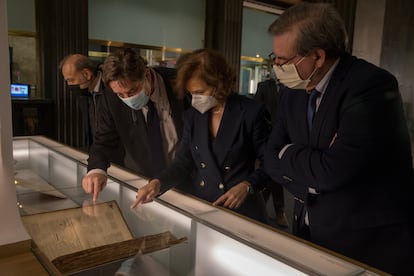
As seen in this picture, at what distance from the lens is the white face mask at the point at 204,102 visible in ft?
6.00

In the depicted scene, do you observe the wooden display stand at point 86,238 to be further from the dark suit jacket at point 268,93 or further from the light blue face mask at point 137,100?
the dark suit jacket at point 268,93

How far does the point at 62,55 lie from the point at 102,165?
171 inches

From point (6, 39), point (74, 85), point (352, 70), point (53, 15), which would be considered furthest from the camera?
point (53, 15)

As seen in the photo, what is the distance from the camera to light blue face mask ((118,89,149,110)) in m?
2.04

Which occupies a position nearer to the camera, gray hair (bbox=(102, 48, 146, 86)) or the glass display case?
the glass display case

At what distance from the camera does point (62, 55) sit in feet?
18.3

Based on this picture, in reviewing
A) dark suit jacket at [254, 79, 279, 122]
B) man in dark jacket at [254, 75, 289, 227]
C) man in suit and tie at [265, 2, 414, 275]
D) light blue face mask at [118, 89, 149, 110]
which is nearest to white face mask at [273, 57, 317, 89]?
man in suit and tie at [265, 2, 414, 275]

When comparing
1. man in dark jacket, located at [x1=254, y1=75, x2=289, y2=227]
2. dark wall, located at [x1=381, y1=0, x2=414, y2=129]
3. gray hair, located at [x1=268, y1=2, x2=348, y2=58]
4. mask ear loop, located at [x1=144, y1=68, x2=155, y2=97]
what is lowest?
man in dark jacket, located at [x1=254, y1=75, x2=289, y2=227]

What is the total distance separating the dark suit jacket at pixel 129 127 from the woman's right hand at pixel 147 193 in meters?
0.70

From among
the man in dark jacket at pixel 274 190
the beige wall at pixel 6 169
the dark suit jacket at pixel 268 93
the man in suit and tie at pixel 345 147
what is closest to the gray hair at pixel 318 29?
the man in suit and tie at pixel 345 147

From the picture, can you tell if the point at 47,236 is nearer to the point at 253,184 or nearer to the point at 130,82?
the point at 253,184

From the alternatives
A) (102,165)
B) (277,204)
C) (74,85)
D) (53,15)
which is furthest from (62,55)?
(102,165)

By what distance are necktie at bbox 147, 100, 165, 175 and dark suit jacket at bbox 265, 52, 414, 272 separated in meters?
1.00

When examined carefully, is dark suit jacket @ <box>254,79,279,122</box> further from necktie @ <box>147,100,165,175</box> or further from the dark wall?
the dark wall
